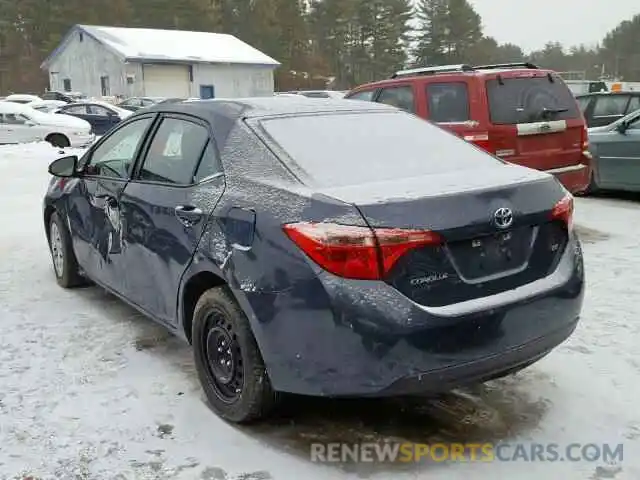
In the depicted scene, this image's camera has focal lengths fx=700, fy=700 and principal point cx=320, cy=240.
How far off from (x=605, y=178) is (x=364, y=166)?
702 centimetres

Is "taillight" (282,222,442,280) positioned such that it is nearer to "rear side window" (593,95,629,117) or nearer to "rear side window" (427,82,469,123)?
"rear side window" (427,82,469,123)

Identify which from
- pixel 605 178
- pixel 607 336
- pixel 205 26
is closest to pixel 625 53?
pixel 205 26

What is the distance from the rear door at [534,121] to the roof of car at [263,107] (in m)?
3.23

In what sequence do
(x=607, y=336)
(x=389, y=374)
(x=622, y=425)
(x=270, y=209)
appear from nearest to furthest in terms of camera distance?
(x=389, y=374) < (x=270, y=209) < (x=622, y=425) < (x=607, y=336)

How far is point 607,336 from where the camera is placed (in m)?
4.49

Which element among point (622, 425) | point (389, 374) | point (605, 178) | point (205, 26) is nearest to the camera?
point (389, 374)

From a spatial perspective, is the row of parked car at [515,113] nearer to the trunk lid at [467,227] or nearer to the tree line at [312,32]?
the trunk lid at [467,227]

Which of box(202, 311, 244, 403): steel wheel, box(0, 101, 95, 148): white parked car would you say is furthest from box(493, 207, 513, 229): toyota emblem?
box(0, 101, 95, 148): white parked car

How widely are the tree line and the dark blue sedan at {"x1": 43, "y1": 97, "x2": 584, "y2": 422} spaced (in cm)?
5823

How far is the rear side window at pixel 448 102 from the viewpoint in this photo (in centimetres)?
747

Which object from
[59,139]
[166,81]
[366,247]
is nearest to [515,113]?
[366,247]

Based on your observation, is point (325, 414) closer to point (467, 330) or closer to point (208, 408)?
point (208, 408)

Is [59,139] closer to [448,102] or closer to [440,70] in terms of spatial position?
[440,70]

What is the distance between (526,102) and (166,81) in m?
37.0
